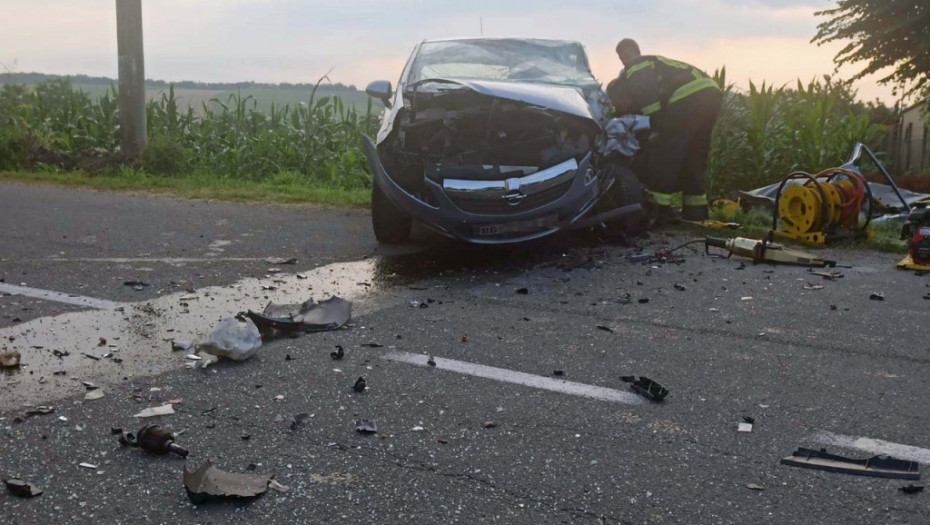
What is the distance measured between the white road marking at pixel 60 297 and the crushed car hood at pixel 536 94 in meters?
2.99

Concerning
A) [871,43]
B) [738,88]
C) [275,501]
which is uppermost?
[871,43]

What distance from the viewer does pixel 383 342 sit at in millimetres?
5172

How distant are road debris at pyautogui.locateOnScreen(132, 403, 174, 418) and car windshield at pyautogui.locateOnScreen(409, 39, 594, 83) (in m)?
5.19

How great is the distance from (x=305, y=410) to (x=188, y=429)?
1.60 ft

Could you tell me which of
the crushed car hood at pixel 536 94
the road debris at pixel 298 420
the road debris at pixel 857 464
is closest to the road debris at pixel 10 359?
the road debris at pixel 298 420

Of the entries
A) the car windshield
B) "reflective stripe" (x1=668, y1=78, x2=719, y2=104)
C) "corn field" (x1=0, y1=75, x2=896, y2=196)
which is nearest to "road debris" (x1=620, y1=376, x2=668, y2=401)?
the car windshield

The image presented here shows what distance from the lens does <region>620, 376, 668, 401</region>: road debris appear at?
4.24 meters

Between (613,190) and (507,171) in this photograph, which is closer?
(507,171)

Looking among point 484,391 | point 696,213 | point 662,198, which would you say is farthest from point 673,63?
point 484,391

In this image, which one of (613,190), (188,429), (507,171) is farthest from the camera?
(613,190)

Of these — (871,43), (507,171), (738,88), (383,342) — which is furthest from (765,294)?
(871,43)

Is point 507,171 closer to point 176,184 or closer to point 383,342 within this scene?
point 383,342

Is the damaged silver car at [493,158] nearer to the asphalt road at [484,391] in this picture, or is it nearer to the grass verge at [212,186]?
the asphalt road at [484,391]

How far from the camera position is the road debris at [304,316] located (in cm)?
536
